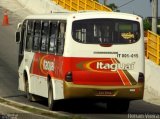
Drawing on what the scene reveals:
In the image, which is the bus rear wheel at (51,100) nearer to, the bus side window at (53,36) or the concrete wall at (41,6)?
the bus side window at (53,36)

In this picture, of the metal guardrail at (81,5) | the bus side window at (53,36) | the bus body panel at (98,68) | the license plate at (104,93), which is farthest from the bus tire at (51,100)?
the metal guardrail at (81,5)

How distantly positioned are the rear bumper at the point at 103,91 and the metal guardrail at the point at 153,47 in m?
9.03

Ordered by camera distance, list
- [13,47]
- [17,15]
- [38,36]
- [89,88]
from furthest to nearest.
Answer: [17,15] → [13,47] → [38,36] → [89,88]

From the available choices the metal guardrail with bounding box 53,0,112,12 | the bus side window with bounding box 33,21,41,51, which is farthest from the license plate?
the metal guardrail with bounding box 53,0,112,12

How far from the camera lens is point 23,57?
23.6 metres

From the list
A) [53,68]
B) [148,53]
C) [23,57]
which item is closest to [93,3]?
[148,53]

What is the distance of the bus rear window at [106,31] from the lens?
19.4m

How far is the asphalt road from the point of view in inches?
773

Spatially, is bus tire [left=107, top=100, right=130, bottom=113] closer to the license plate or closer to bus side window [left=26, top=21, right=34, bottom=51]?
the license plate

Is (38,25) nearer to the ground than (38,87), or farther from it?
farther from it

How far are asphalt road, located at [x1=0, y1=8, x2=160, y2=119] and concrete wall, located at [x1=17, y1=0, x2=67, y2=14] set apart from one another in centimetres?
485

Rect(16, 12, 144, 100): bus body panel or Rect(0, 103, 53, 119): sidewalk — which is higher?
Rect(16, 12, 144, 100): bus body panel

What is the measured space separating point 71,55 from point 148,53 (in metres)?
10.3

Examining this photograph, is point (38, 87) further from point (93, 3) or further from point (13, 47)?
point (93, 3)
